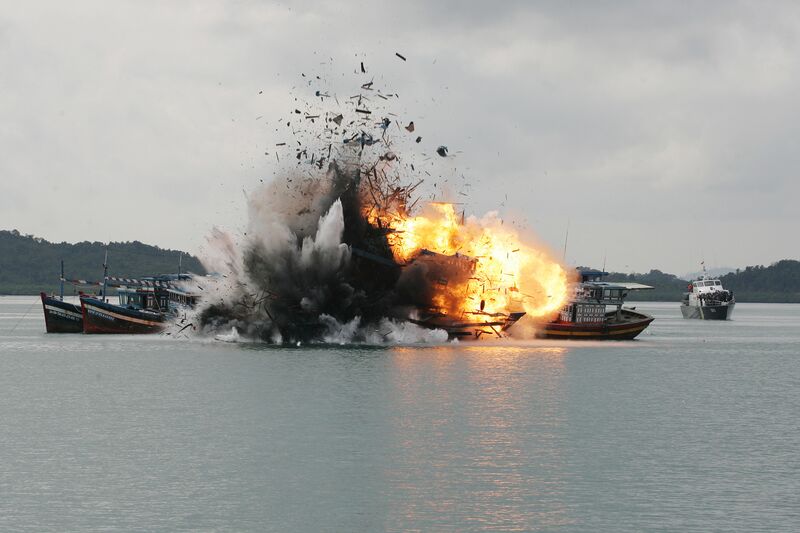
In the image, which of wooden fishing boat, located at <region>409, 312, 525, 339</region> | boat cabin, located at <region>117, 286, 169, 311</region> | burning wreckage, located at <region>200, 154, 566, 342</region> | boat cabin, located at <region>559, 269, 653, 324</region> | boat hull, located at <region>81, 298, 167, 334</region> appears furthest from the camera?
boat cabin, located at <region>117, 286, 169, 311</region>

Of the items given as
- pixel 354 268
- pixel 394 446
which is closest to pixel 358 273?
pixel 354 268

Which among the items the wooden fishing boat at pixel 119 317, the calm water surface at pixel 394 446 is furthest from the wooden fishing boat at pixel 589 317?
the wooden fishing boat at pixel 119 317

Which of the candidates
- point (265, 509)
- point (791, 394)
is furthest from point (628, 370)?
point (265, 509)

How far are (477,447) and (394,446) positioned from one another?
11.3 ft

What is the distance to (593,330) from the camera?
379 feet

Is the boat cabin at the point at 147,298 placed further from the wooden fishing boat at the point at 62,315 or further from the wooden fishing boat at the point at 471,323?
the wooden fishing boat at the point at 471,323

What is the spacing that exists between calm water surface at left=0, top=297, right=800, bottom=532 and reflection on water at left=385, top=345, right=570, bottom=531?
14 centimetres

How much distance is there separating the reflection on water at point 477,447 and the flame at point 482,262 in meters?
23.9

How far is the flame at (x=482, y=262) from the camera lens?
108 m

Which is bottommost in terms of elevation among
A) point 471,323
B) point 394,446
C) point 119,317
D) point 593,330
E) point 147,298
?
point 394,446

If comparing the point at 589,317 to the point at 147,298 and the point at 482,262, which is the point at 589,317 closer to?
the point at 482,262

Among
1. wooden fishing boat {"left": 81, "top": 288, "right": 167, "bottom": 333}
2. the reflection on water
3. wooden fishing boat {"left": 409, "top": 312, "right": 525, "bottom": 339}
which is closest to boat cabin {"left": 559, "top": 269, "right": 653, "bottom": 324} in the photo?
wooden fishing boat {"left": 409, "top": 312, "right": 525, "bottom": 339}

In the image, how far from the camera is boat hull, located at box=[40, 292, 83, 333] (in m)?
123

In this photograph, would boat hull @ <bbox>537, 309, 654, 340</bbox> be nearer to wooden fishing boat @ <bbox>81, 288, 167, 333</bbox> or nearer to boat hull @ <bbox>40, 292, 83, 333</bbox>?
wooden fishing boat @ <bbox>81, 288, 167, 333</bbox>
